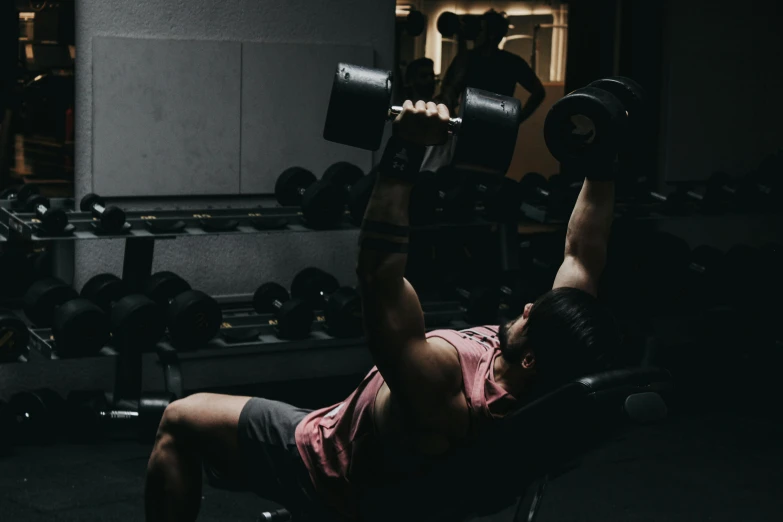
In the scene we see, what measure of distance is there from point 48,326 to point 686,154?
9.71 feet

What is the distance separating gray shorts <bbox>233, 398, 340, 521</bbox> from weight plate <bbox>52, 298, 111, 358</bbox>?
1449 millimetres

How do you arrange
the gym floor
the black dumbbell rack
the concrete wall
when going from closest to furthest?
the gym floor
the black dumbbell rack
the concrete wall

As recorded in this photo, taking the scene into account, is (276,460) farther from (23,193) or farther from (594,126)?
(23,193)

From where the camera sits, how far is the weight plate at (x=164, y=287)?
369cm

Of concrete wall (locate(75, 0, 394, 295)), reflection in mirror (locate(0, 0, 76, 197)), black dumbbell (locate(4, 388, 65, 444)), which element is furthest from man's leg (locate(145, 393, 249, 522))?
reflection in mirror (locate(0, 0, 76, 197))

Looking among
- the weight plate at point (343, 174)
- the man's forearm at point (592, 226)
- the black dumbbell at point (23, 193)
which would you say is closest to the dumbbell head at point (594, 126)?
the man's forearm at point (592, 226)

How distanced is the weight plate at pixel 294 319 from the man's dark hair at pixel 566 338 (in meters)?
1.88

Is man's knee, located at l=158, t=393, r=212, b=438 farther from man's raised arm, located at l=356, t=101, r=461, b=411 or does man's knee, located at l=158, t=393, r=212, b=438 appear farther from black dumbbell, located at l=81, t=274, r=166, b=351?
black dumbbell, located at l=81, t=274, r=166, b=351

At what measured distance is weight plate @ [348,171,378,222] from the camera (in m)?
3.71

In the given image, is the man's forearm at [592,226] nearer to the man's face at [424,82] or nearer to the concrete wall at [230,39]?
the concrete wall at [230,39]

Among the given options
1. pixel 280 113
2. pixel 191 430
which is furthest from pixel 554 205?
pixel 191 430

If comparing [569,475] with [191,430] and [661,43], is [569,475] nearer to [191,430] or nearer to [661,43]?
[191,430]

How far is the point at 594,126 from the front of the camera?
207 cm

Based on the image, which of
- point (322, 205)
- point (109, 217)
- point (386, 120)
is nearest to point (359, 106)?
point (386, 120)
